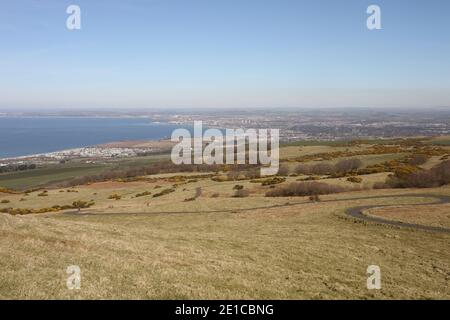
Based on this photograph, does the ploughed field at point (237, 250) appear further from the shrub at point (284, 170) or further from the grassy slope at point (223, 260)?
the shrub at point (284, 170)

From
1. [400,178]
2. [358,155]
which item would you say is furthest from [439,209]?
[358,155]

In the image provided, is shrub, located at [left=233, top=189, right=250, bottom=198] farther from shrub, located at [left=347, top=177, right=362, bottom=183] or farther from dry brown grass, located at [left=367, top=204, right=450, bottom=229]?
dry brown grass, located at [left=367, top=204, right=450, bottom=229]

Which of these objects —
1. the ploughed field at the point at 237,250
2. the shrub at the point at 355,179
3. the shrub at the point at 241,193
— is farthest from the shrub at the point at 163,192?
the shrub at the point at 355,179

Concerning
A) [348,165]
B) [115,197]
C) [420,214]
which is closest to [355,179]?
[420,214]

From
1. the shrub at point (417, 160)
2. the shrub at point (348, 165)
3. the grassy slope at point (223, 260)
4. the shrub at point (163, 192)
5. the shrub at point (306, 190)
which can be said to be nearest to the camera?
the grassy slope at point (223, 260)

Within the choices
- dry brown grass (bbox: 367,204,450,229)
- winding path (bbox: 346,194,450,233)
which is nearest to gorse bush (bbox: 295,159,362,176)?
winding path (bbox: 346,194,450,233)
